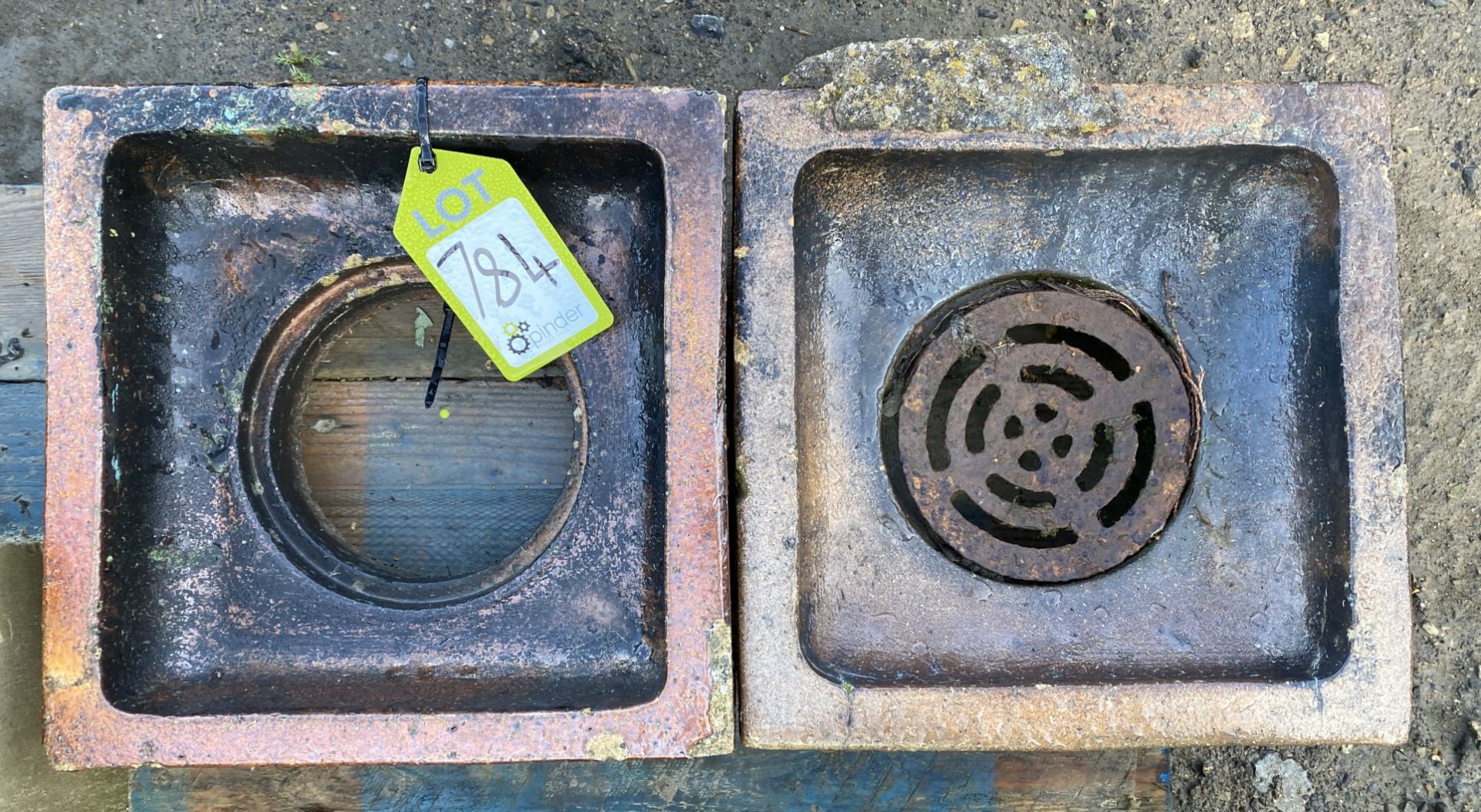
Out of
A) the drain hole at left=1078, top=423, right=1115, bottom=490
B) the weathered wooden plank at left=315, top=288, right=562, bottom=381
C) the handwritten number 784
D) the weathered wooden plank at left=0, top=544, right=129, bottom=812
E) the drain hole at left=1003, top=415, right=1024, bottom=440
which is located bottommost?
the weathered wooden plank at left=0, top=544, right=129, bottom=812

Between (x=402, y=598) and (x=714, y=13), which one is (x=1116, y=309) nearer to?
(x=714, y=13)

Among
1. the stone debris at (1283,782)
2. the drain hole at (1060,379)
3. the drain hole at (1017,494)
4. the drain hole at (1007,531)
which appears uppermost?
the drain hole at (1060,379)

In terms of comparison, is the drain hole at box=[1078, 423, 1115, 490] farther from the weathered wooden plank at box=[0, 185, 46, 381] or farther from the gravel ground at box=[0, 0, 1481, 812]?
the weathered wooden plank at box=[0, 185, 46, 381]

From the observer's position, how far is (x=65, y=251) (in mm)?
1336

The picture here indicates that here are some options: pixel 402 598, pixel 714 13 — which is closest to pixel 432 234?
pixel 402 598

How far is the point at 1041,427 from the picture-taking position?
1562mm

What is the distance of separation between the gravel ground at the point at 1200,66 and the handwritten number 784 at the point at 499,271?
67cm

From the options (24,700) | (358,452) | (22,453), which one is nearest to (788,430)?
(358,452)

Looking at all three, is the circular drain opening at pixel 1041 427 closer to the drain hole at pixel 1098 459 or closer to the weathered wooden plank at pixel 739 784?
the drain hole at pixel 1098 459

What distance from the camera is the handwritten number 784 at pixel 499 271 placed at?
146 cm

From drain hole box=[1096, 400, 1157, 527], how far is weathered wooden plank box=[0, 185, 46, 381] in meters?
1.95

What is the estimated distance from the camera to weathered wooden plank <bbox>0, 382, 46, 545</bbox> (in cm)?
156

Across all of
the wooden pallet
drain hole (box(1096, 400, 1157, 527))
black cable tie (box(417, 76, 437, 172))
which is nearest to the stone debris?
the wooden pallet

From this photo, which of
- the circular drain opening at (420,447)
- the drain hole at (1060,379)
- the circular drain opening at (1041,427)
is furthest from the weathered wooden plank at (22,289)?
the drain hole at (1060,379)
